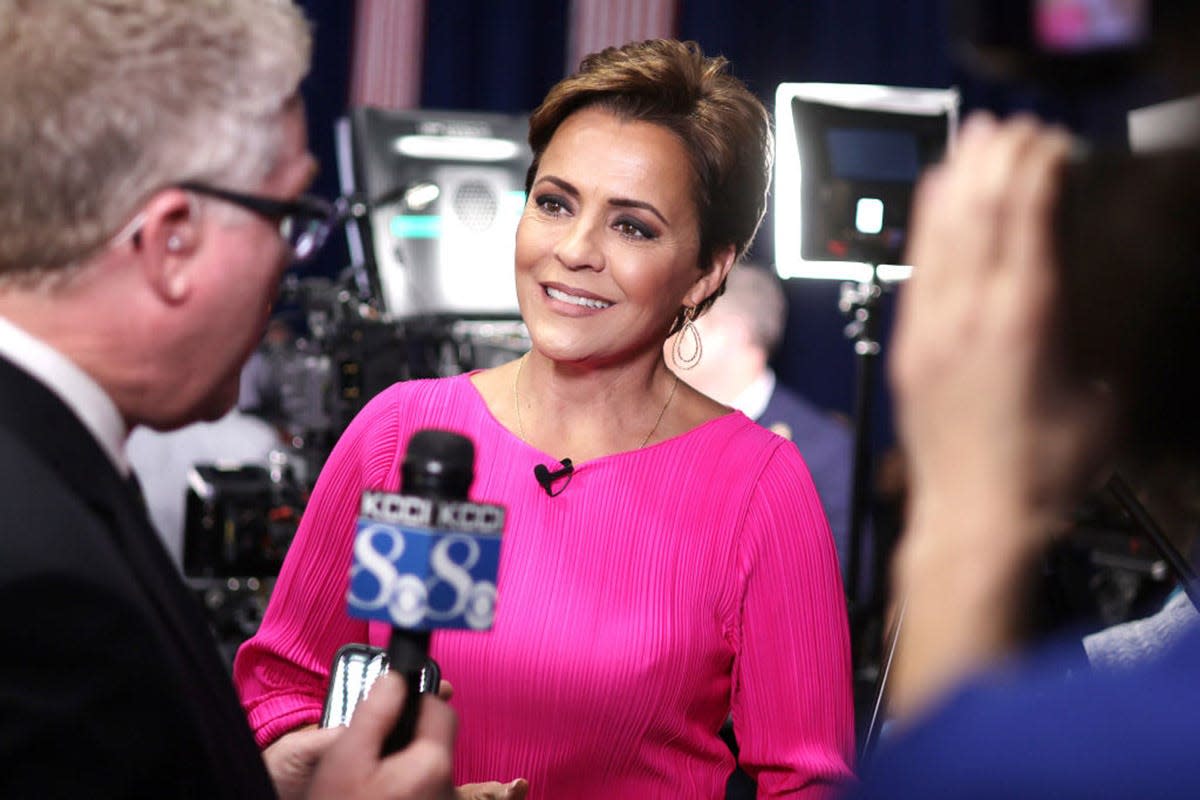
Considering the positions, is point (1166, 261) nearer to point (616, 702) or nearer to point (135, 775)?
point (135, 775)

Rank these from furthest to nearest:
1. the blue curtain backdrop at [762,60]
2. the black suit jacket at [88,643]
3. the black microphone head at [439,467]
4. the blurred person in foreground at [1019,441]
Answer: the blue curtain backdrop at [762,60]
the black microphone head at [439,467]
the black suit jacket at [88,643]
the blurred person in foreground at [1019,441]

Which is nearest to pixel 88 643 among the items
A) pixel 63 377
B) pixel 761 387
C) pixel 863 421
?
pixel 63 377

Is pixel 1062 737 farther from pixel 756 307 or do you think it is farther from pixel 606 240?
pixel 756 307

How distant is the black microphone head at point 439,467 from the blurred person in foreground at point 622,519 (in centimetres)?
74

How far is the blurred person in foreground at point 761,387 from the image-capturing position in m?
4.32

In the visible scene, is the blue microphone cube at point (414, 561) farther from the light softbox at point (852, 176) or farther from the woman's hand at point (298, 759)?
the light softbox at point (852, 176)

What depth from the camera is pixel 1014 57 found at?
1.68 ft

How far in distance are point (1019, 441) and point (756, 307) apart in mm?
3939

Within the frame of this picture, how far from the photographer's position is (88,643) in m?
0.86

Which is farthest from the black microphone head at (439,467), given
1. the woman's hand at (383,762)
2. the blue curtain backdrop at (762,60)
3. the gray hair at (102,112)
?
the blue curtain backdrop at (762,60)

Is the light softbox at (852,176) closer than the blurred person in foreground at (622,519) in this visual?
No

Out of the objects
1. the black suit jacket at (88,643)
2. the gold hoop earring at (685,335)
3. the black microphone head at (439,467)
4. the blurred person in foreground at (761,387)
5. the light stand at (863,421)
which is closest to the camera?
the black suit jacket at (88,643)

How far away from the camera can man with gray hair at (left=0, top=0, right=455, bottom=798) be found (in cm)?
86

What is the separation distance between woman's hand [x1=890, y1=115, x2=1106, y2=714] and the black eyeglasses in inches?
24.7
